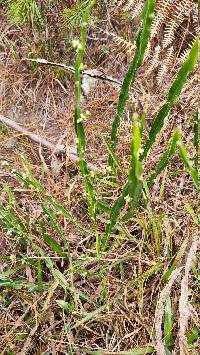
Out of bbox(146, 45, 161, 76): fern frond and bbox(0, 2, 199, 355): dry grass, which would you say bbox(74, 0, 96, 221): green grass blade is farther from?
bbox(146, 45, 161, 76): fern frond

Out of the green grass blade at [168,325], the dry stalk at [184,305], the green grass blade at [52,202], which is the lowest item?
the green grass blade at [168,325]

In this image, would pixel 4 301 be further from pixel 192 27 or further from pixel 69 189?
pixel 192 27

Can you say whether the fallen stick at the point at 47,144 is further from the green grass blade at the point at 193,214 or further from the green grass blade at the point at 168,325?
the green grass blade at the point at 168,325

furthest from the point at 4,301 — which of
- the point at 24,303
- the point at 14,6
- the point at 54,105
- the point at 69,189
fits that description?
the point at 14,6

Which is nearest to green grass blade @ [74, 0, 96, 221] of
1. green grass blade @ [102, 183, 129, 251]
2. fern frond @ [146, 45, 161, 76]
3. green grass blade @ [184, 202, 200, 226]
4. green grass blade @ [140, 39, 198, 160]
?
green grass blade @ [102, 183, 129, 251]

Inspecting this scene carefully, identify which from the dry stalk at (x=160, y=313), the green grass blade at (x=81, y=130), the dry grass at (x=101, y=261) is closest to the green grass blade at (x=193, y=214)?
the dry grass at (x=101, y=261)

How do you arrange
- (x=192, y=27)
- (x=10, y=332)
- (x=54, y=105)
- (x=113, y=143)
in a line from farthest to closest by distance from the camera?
(x=54, y=105) → (x=192, y=27) → (x=10, y=332) → (x=113, y=143)
